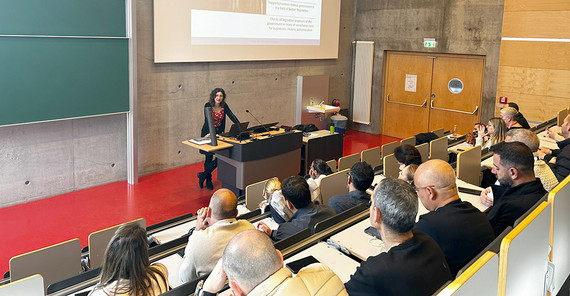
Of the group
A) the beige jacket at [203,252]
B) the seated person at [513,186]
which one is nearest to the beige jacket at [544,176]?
the seated person at [513,186]

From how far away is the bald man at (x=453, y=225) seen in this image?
2764 millimetres

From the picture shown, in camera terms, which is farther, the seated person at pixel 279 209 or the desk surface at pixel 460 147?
the desk surface at pixel 460 147

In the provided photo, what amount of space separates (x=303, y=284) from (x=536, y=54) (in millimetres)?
8512

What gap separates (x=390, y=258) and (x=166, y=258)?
1715mm

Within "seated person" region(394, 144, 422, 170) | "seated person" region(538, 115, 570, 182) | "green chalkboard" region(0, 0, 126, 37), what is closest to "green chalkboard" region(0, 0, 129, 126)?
"green chalkboard" region(0, 0, 126, 37)

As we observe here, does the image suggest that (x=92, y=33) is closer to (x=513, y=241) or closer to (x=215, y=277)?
(x=215, y=277)

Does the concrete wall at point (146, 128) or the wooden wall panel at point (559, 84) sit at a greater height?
the wooden wall panel at point (559, 84)

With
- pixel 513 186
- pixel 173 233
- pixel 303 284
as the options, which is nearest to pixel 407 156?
pixel 513 186

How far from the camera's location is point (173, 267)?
3.20 metres

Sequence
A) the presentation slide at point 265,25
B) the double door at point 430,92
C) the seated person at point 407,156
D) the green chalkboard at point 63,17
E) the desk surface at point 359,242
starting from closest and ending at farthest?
the desk surface at point 359,242 → the seated person at point 407,156 → the green chalkboard at point 63,17 → the presentation slide at point 265,25 → the double door at point 430,92

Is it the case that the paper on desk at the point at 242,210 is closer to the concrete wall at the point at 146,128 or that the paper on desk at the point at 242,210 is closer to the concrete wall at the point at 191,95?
the concrete wall at the point at 146,128

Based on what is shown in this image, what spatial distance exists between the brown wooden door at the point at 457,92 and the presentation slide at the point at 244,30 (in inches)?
95.1

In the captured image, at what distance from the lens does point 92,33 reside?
21.5 feet

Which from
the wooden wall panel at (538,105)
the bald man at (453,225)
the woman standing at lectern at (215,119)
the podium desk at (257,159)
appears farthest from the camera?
the wooden wall panel at (538,105)
